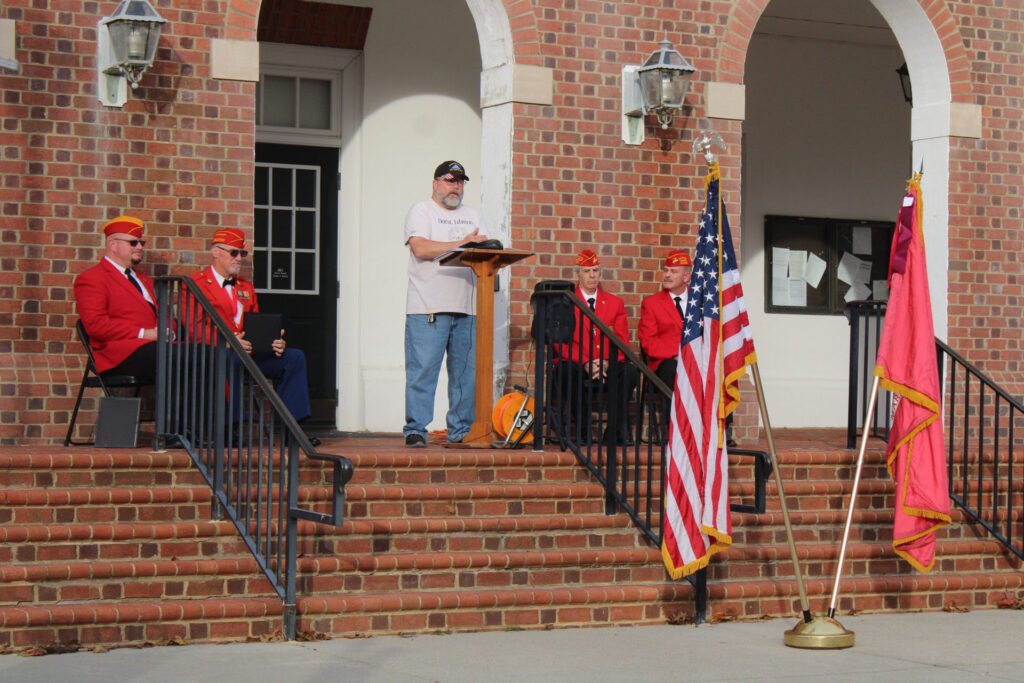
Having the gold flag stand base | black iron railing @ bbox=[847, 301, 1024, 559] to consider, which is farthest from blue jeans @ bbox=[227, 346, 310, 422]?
black iron railing @ bbox=[847, 301, 1024, 559]

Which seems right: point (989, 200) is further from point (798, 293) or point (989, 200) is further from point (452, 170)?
point (452, 170)

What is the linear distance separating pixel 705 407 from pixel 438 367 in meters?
2.15

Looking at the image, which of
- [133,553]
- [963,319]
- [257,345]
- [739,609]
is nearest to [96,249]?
[257,345]

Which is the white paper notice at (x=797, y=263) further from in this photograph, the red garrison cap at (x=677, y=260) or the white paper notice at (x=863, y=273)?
the red garrison cap at (x=677, y=260)

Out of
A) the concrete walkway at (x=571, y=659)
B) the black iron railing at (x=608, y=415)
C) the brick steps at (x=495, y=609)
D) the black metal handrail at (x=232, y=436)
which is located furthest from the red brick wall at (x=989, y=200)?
the black metal handrail at (x=232, y=436)

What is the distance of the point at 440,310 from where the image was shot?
8922mm

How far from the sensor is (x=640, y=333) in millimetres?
9781

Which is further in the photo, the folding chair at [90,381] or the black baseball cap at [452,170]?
the black baseball cap at [452,170]

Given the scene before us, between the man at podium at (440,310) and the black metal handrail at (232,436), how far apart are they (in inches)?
48.7

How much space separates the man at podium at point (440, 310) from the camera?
350 inches

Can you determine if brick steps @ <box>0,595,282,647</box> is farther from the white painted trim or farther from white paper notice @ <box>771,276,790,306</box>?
white paper notice @ <box>771,276,790,306</box>

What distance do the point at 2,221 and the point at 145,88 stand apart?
46.4 inches

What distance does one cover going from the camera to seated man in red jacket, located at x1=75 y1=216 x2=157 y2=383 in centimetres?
812

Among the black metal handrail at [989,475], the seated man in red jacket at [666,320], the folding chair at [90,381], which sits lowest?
the black metal handrail at [989,475]
